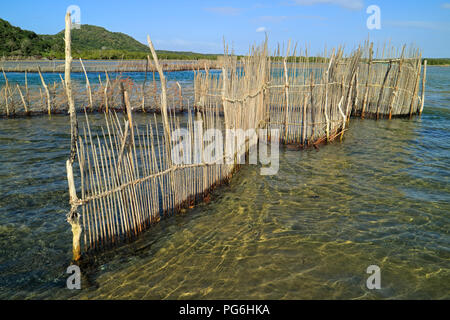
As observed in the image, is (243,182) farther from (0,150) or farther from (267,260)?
(0,150)

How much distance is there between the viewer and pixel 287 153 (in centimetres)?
777

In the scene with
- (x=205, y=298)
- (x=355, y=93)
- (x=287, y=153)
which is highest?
(x=355, y=93)

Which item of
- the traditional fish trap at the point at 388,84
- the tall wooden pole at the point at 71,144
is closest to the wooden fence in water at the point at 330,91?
the traditional fish trap at the point at 388,84

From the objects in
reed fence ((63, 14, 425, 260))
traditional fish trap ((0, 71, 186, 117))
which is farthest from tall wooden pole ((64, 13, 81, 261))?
traditional fish trap ((0, 71, 186, 117))

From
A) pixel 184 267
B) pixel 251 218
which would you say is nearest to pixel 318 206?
pixel 251 218

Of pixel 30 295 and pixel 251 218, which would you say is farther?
pixel 251 218

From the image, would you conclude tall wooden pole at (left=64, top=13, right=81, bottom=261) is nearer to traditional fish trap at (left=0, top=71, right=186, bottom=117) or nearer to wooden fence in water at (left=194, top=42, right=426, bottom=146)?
wooden fence in water at (left=194, top=42, right=426, bottom=146)

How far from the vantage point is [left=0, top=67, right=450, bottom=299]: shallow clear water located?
324 cm

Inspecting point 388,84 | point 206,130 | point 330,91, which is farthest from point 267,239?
point 388,84

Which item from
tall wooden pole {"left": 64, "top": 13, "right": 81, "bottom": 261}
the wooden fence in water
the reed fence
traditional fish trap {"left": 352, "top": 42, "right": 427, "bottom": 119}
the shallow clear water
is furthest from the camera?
traditional fish trap {"left": 352, "top": 42, "right": 427, "bottom": 119}

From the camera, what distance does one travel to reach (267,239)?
13.5 feet

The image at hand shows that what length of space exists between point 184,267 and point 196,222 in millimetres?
1036

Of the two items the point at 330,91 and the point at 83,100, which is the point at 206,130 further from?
the point at 83,100

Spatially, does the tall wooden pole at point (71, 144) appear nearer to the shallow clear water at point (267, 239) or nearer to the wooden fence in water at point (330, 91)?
the shallow clear water at point (267, 239)
